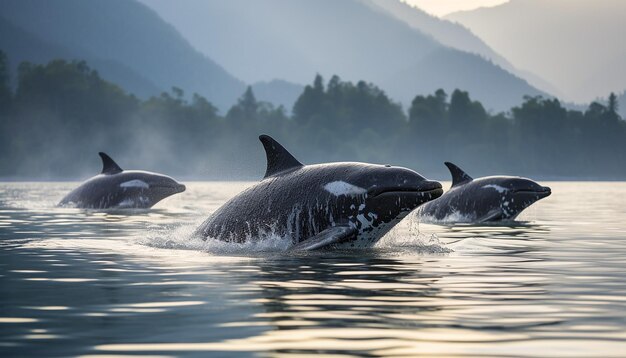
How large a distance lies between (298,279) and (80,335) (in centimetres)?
474

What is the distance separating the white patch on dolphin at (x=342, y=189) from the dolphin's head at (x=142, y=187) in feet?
61.3

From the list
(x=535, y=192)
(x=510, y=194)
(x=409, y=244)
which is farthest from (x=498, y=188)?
(x=409, y=244)

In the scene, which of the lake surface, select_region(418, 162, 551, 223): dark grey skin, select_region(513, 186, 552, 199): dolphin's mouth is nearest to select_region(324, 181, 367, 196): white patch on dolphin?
the lake surface

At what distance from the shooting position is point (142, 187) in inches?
1407

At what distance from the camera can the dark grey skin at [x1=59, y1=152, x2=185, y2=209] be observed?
3553cm

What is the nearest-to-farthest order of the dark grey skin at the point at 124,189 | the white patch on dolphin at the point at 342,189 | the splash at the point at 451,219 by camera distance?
the white patch on dolphin at the point at 342,189 < the splash at the point at 451,219 < the dark grey skin at the point at 124,189

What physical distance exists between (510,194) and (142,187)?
12911mm

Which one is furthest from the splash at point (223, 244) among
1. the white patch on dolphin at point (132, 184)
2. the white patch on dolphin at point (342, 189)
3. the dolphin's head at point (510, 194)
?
the white patch on dolphin at point (132, 184)

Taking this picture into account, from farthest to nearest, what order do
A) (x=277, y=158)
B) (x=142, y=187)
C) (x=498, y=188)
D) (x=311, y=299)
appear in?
(x=142, y=187) → (x=498, y=188) → (x=277, y=158) → (x=311, y=299)

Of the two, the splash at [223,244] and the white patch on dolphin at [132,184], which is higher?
the white patch on dolphin at [132,184]

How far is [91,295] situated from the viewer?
480 inches

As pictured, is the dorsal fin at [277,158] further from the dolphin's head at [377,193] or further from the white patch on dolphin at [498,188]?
the white patch on dolphin at [498,188]

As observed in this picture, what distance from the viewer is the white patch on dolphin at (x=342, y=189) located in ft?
55.5

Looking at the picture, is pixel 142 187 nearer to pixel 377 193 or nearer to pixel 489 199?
pixel 489 199
